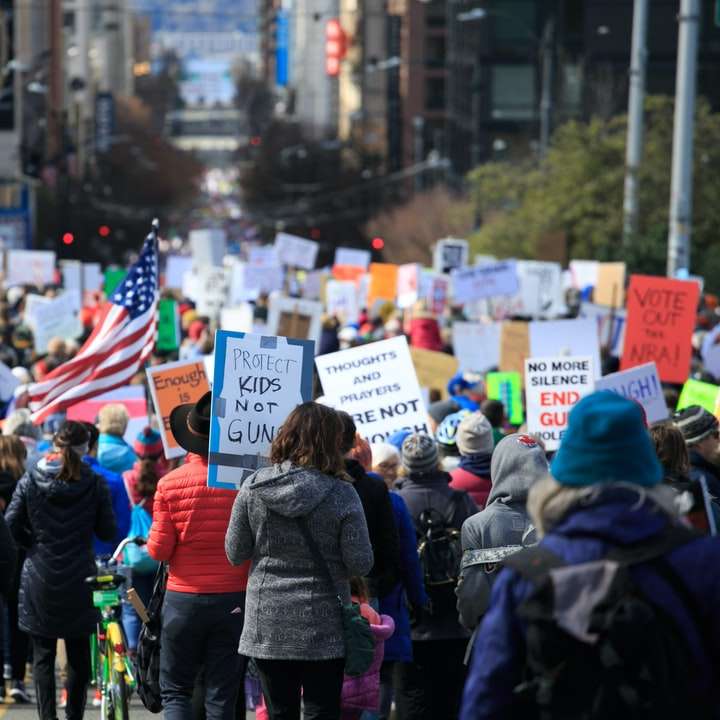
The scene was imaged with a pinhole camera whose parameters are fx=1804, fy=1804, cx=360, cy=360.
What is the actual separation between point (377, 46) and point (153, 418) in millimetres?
115728

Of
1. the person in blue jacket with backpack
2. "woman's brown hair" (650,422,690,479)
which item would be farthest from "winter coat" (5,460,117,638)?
the person in blue jacket with backpack

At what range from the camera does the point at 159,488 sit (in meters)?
6.50

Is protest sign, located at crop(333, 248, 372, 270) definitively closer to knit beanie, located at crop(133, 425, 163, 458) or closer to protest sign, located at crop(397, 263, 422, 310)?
protest sign, located at crop(397, 263, 422, 310)

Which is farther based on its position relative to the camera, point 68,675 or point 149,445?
point 149,445

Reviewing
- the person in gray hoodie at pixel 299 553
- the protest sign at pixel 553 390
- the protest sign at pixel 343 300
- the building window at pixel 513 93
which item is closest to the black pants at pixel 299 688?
the person in gray hoodie at pixel 299 553

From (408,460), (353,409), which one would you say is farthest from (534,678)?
(353,409)

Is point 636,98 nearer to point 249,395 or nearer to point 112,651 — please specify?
point 112,651

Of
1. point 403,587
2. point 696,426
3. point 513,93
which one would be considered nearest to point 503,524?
point 403,587

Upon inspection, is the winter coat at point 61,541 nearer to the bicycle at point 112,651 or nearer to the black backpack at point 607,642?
the bicycle at point 112,651

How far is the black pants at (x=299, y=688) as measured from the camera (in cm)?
579

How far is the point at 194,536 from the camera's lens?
639 centimetres

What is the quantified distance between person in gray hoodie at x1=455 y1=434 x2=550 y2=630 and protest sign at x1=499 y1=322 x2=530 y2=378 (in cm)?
908

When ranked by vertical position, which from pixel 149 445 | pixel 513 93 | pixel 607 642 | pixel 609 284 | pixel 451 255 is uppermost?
pixel 607 642

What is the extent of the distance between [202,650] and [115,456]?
3.09 metres
